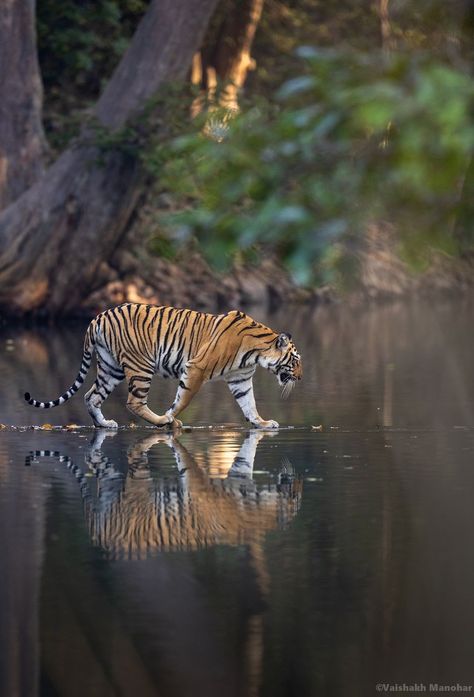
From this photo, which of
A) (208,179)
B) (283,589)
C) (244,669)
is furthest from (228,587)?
(208,179)

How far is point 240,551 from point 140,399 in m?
5.67

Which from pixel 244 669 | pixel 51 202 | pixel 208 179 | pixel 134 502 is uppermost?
pixel 51 202

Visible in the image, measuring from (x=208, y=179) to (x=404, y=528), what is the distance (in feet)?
19.4

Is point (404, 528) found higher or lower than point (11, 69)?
lower

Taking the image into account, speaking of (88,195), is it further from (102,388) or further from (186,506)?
(186,506)

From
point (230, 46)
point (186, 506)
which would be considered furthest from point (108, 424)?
point (230, 46)

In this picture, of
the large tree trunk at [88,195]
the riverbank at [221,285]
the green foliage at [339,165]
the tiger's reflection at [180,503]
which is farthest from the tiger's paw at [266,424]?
the large tree trunk at [88,195]

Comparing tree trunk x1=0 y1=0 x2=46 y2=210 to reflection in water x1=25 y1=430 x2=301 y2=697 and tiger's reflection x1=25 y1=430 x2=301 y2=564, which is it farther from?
tiger's reflection x1=25 y1=430 x2=301 y2=564

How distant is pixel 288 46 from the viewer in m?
43.0

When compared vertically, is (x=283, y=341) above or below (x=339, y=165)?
above

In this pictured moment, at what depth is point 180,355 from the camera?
14531mm

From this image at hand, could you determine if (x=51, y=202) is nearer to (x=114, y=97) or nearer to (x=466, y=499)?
(x=114, y=97)

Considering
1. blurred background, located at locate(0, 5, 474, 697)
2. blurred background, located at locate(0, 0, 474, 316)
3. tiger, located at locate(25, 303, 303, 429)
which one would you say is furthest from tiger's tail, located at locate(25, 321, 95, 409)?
blurred background, located at locate(0, 0, 474, 316)

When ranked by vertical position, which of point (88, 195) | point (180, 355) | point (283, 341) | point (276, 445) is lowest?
point (276, 445)
